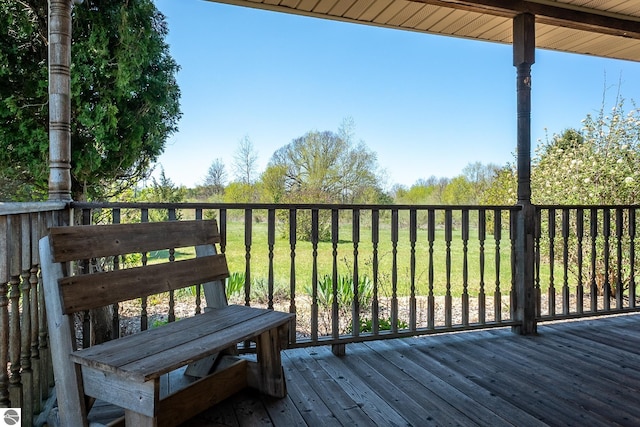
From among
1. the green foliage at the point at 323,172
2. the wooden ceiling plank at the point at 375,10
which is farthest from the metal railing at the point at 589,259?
the green foliage at the point at 323,172

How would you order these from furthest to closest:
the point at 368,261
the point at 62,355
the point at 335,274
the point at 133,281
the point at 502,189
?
the point at 502,189 < the point at 368,261 < the point at 335,274 < the point at 133,281 < the point at 62,355

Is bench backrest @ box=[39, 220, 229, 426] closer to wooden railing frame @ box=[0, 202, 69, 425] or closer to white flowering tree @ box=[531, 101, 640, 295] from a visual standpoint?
wooden railing frame @ box=[0, 202, 69, 425]

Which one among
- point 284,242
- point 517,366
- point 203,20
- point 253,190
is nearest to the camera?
point 517,366

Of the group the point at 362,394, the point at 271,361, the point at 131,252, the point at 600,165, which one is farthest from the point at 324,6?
the point at 600,165

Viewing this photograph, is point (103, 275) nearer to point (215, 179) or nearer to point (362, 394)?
point (362, 394)

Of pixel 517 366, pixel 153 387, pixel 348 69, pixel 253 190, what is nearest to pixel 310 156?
pixel 253 190

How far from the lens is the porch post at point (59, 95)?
6.65 ft

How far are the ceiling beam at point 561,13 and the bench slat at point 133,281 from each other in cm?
240

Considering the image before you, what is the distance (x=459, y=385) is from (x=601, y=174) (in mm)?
3973

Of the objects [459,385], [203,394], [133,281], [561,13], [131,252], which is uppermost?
[561,13]

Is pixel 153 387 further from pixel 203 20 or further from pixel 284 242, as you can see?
pixel 203 20

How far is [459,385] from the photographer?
2031 millimetres

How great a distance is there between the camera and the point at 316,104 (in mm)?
11617

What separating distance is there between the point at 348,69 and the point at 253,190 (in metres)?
6.13
